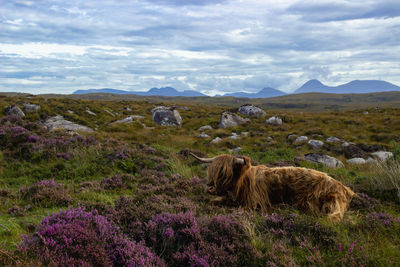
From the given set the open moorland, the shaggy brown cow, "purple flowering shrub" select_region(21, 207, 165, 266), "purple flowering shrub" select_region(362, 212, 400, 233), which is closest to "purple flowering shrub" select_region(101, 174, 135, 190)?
the open moorland

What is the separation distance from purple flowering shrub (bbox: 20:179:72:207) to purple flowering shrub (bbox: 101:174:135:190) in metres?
1.19

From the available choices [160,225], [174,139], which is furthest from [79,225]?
[174,139]

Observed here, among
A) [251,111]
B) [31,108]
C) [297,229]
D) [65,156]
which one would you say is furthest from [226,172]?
[251,111]

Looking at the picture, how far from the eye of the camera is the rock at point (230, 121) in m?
26.1

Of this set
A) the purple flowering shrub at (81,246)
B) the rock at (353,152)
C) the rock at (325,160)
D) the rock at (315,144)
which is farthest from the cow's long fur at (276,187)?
the rock at (315,144)

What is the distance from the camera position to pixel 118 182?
758 centimetres

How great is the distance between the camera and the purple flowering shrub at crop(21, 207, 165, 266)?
2553 mm

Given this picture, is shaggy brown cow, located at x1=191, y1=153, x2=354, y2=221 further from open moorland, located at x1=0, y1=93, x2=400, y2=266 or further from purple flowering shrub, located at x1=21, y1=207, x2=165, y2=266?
purple flowering shrub, located at x1=21, y1=207, x2=165, y2=266

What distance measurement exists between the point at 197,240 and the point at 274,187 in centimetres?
230

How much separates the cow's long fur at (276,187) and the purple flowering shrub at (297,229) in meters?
0.73

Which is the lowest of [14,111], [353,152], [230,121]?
[353,152]

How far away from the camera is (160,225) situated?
3555 mm

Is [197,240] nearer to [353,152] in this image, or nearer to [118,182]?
[118,182]

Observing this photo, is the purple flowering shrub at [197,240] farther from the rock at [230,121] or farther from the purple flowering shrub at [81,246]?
the rock at [230,121]
